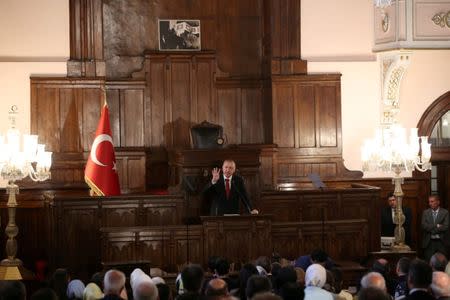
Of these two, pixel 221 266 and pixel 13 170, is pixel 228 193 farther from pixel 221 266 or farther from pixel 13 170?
pixel 221 266

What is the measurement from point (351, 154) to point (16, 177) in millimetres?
6388

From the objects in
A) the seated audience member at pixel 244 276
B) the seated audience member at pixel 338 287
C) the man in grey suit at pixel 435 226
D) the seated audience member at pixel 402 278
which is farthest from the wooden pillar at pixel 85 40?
the seated audience member at pixel 402 278

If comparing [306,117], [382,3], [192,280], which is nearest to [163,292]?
[192,280]

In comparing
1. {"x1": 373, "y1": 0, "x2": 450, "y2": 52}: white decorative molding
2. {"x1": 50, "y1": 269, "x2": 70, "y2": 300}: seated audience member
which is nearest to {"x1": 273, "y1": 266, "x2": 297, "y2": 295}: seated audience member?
{"x1": 50, "y1": 269, "x2": 70, "y2": 300}: seated audience member

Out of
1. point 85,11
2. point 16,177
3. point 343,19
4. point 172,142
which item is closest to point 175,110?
point 172,142

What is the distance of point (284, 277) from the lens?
8336 mm

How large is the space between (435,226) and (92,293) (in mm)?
8050

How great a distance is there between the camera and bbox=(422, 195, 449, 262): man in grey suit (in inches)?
615

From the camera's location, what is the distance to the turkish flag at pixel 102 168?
15.3 meters

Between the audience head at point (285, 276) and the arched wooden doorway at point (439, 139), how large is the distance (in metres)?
9.74

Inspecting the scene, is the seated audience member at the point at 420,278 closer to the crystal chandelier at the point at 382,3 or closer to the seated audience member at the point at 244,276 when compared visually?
the seated audience member at the point at 244,276

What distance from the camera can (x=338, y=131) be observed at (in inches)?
688

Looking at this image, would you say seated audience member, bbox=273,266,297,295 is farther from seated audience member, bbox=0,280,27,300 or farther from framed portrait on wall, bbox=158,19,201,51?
framed portrait on wall, bbox=158,19,201,51

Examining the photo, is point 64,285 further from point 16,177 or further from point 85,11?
point 85,11
